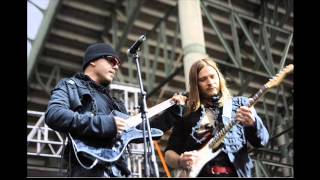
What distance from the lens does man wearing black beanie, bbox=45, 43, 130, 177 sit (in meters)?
3.90

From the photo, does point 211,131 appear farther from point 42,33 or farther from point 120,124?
point 42,33

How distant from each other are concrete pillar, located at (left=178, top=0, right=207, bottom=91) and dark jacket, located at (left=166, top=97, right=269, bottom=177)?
5.97m

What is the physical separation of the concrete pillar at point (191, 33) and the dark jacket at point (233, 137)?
5969mm

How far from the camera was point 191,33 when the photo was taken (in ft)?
35.6

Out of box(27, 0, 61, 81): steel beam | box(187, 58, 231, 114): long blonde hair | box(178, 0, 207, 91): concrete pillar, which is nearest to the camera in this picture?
box(187, 58, 231, 114): long blonde hair

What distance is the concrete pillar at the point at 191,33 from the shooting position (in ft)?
34.8

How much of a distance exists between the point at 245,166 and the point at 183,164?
0.43 meters

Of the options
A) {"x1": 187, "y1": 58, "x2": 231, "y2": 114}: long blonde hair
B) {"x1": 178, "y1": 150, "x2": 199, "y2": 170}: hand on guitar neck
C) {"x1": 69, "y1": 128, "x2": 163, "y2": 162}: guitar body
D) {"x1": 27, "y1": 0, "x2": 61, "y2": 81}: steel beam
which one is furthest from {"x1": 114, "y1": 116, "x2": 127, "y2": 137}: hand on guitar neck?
{"x1": 27, "y1": 0, "x2": 61, "y2": 81}: steel beam

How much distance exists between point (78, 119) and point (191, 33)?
23.4 ft

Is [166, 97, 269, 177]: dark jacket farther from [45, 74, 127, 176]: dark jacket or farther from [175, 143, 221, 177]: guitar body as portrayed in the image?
[45, 74, 127, 176]: dark jacket

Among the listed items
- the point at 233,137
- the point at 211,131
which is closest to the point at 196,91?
the point at 211,131
